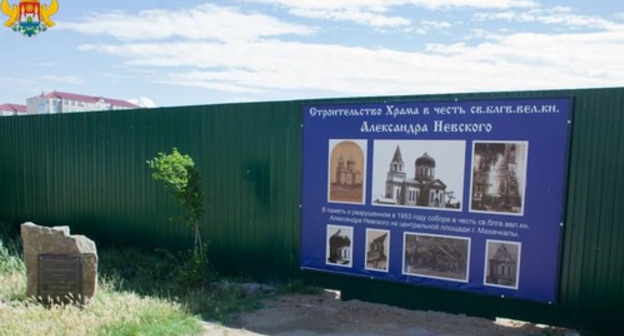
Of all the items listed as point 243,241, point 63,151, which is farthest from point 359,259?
point 63,151

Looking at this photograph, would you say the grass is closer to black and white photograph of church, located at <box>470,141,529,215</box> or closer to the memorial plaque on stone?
the memorial plaque on stone

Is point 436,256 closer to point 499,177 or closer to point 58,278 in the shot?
point 499,177

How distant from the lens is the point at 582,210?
465 centimetres

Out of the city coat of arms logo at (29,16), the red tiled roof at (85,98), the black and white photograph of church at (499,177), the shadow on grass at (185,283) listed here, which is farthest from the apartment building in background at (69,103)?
the black and white photograph of church at (499,177)

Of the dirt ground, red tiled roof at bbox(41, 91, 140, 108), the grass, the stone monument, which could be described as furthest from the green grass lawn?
red tiled roof at bbox(41, 91, 140, 108)

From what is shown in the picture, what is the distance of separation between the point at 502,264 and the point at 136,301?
12.5ft

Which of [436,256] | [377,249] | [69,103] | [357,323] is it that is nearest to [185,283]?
[357,323]

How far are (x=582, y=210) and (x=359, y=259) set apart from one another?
7.75 ft

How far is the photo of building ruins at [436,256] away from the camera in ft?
16.8

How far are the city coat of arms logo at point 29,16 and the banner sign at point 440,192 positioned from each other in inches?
235

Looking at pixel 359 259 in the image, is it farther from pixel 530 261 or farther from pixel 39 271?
pixel 39 271

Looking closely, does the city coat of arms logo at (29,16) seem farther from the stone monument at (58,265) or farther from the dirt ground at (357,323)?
the dirt ground at (357,323)

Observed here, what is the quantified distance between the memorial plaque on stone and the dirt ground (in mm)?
1551

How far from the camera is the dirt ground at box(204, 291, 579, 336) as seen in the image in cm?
474
